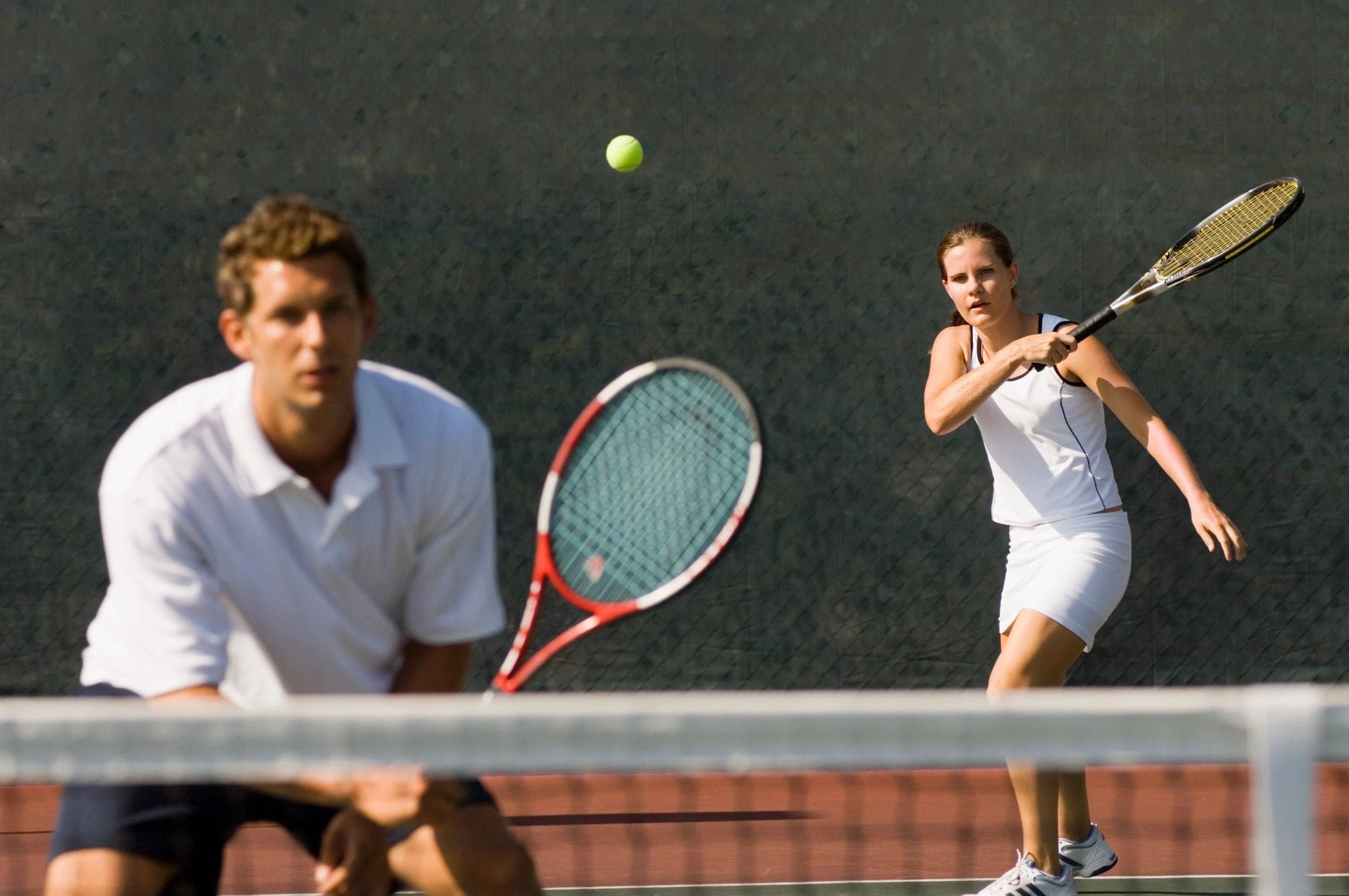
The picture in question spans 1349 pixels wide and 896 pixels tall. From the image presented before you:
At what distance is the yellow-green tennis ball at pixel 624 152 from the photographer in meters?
5.39

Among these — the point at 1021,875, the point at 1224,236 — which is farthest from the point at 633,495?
the point at 1224,236

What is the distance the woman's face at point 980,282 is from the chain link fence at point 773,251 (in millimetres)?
2005

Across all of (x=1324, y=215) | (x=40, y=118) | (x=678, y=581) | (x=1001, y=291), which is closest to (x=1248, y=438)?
(x=1324, y=215)

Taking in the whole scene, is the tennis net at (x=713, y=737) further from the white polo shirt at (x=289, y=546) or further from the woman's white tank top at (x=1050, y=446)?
the woman's white tank top at (x=1050, y=446)

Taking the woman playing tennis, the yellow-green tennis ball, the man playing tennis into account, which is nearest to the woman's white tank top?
the woman playing tennis

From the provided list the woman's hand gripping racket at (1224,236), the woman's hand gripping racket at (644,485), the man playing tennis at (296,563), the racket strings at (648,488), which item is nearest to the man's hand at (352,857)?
the man playing tennis at (296,563)

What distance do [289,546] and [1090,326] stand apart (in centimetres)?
205

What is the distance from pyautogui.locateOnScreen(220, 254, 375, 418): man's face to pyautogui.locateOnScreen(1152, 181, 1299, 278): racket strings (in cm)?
269

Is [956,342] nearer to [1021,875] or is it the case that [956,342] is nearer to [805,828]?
[1021,875]

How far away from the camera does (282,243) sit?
1.87 m

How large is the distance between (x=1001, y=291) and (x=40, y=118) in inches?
137

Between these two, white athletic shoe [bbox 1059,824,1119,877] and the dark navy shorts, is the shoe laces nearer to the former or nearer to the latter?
white athletic shoe [bbox 1059,824,1119,877]

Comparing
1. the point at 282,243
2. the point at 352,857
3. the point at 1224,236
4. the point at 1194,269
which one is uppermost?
the point at 1224,236

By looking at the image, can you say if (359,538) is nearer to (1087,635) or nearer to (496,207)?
(1087,635)
